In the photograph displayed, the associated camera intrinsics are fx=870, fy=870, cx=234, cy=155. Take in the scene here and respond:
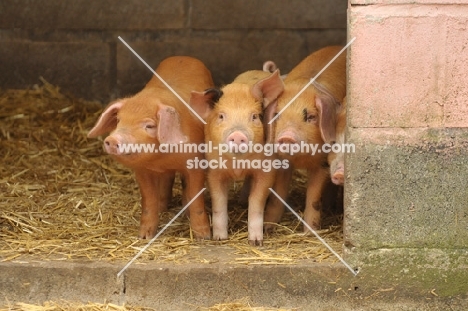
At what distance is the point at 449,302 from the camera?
199 inches

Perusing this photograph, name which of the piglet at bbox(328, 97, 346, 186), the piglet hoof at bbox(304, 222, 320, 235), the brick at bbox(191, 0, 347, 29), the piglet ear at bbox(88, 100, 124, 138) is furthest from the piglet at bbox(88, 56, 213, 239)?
the brick at bbox(191, 0, 347, 29)

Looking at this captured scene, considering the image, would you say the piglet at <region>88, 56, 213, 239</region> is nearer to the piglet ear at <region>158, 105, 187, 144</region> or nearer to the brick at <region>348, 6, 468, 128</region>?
the piglet ear at <region>158, 105, 187, 144</region>

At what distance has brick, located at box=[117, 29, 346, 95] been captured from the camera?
8320mm

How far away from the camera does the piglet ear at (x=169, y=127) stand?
207 inches

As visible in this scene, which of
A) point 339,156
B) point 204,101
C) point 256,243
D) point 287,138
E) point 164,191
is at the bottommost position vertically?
point 256,243

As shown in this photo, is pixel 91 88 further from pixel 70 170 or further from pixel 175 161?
pixel 175 161

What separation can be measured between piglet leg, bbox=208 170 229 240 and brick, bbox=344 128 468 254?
961 mm

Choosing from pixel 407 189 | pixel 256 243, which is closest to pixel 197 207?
pixel 256 243

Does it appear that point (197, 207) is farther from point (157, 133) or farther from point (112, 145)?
point (112, 145)

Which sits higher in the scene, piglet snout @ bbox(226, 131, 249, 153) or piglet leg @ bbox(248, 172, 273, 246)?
piglet snout @ bbox(226, 131, 249, 153)

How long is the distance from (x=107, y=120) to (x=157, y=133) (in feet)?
1.40

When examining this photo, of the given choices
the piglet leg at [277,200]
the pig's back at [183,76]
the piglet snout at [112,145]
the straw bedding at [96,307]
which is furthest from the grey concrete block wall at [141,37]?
the straw bedding at [96,307]

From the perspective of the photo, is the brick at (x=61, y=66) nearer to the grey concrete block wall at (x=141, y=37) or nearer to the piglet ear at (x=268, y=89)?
the grey concrete block wall at (x=141, y=37)

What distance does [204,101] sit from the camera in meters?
5.59
